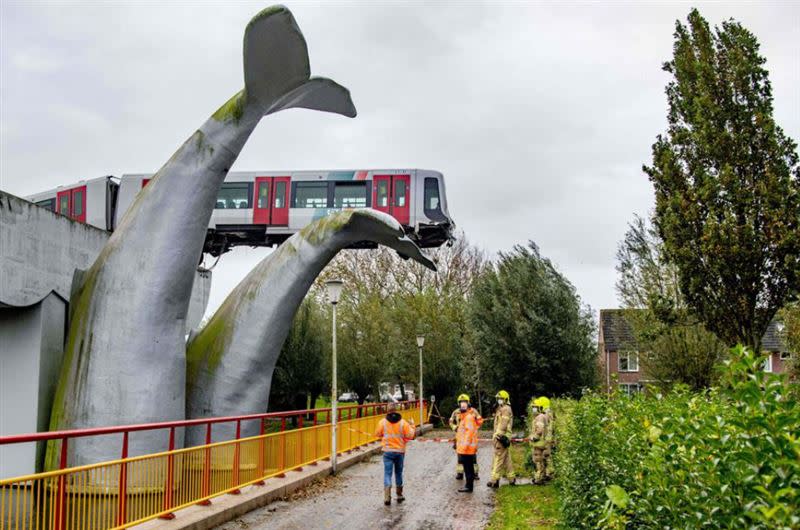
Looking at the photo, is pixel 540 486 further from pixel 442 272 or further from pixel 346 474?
pixel 442 272

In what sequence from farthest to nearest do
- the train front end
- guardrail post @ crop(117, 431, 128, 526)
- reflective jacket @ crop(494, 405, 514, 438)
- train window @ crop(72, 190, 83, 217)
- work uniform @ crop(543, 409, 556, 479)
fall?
1. train window @ crop(72, 190, 83, 217)
2. the train front end
3. work uniform @ crop(543, 409, 556, 479)
4. reflective jacket @ crop(494, 405, 514, 438)
5. guardrail post @ crop(117, 431, 128, 526)

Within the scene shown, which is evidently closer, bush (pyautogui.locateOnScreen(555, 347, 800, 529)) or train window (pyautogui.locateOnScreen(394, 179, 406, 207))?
bush (pyautogui.locateOnScreen(555, 347, 800, 529))

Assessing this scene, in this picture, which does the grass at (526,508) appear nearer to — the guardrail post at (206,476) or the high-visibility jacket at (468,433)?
the high-visibility jacket at (468,433)

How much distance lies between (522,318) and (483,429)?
628cm

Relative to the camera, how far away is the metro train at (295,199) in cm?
3238

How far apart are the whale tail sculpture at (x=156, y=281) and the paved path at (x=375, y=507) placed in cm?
309

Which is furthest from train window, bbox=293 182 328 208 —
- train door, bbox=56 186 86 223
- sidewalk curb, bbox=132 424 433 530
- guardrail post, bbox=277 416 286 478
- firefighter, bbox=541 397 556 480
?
guardrail post, bbox=277 416 286 478

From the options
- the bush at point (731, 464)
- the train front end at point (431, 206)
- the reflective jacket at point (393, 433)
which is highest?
the train front end at point (431, 206)

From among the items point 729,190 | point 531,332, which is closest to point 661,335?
point 531,332

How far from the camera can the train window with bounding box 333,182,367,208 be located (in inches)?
1273

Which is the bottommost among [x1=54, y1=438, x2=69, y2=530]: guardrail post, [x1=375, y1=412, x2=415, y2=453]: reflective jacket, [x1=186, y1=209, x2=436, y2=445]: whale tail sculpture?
[x1=54, y1=438, x2=69, y2=530]: guardrail post

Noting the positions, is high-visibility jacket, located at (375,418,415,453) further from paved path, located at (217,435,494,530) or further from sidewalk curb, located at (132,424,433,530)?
sidewalk curb, located at (132,424,433,530)

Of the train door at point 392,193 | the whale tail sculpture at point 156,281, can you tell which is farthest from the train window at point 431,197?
the whale tail sculpture at point 156,281

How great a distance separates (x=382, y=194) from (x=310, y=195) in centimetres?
292
